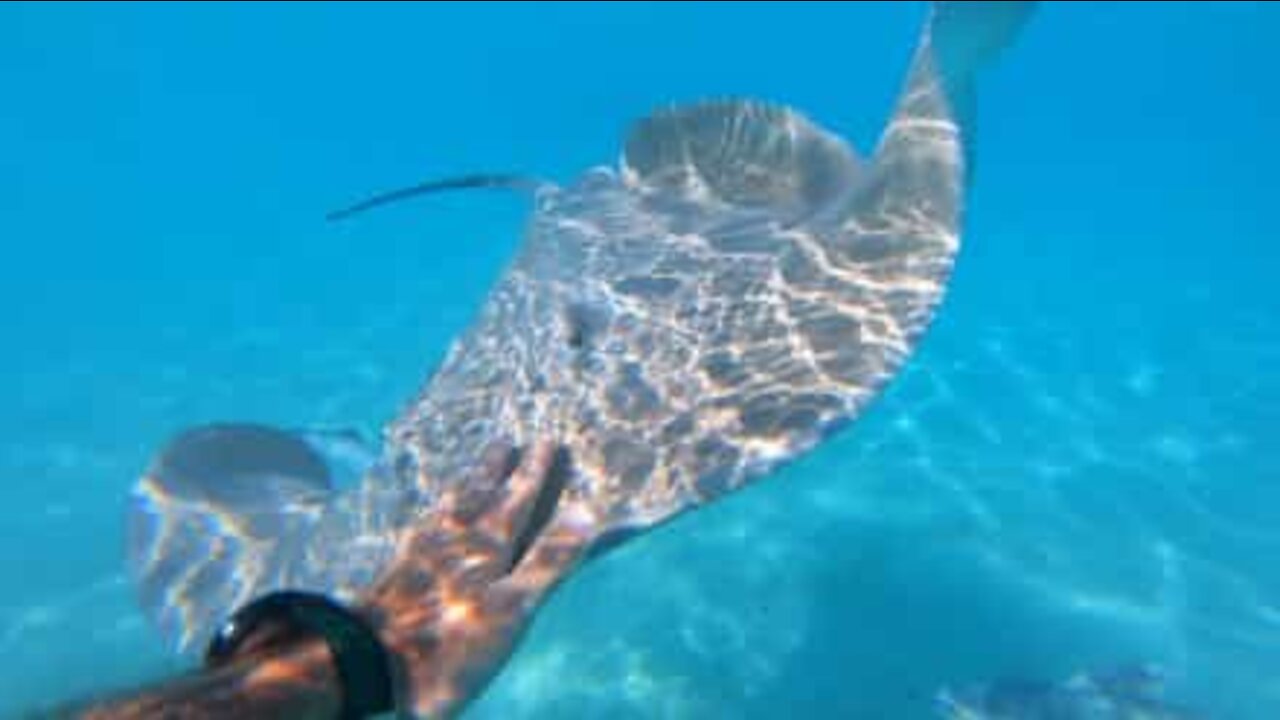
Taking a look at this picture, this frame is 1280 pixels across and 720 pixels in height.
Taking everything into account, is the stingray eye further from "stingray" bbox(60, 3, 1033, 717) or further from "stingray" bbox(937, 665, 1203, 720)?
"stingray" bbox(937, 665, 1203, 720)

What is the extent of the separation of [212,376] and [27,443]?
381 cm

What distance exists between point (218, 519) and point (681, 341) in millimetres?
3386

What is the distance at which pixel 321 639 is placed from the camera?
274cm

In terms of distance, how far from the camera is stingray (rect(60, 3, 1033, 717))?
3.06 metres

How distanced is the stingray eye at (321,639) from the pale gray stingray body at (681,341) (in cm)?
149

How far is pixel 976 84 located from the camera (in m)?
7.50

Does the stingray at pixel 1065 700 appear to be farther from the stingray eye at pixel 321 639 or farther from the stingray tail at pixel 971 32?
the stingray eye at pixel 321 639

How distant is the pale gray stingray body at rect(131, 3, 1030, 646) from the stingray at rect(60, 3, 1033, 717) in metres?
0.02

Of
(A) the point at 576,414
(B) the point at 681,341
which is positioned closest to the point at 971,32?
→ (B) the point at 681,341

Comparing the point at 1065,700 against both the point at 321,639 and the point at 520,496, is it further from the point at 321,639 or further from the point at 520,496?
the point at 321,639

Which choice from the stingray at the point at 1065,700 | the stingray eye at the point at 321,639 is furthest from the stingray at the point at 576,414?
the stingray at the point at 1065,700

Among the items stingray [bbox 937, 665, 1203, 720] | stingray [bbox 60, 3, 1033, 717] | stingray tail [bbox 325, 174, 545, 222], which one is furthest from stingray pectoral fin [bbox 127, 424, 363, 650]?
stingray [bbox 937, 665, 1203, 720]

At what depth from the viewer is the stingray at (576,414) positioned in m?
3.06

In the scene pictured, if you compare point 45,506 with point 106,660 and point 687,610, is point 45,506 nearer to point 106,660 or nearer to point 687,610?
point 106,660
